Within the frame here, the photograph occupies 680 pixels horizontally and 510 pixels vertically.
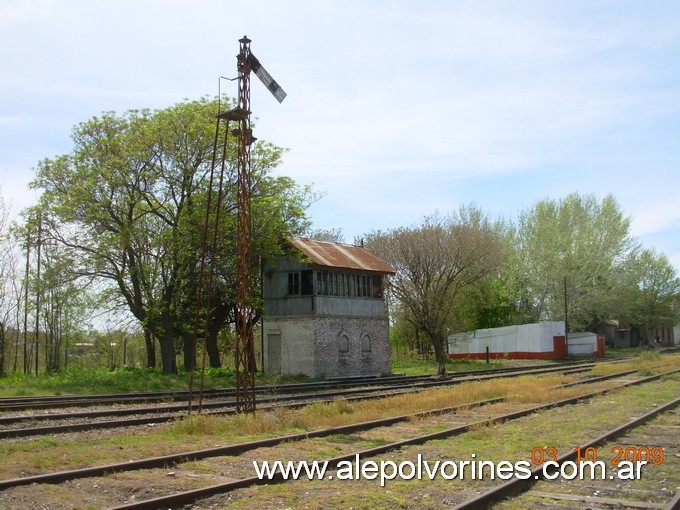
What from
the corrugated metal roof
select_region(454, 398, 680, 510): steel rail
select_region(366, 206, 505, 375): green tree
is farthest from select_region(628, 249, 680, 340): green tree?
select_region(454, 398, 680, 510): steel rail

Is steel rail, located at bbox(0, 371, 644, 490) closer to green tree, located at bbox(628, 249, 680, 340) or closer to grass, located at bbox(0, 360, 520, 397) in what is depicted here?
grass, located at bbox(0, 360, 520, 397)

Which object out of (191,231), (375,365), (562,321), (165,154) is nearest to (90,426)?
(191,231)

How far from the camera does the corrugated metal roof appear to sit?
115 feet

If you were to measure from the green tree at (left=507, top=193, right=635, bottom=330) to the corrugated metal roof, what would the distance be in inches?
896

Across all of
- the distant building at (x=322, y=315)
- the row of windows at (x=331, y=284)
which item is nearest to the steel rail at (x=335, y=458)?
the distant building at (x=322, y=315)

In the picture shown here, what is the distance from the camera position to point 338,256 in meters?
37.5

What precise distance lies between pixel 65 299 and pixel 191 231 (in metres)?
6.13

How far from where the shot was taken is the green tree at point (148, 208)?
29.8m

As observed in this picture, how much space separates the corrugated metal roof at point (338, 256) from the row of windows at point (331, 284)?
0.60 meters

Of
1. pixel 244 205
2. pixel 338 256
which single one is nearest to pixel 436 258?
pixel 338 256

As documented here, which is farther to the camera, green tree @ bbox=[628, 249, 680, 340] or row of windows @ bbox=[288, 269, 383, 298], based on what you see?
green tree @ bbox=[628, 249, 680, 340]
